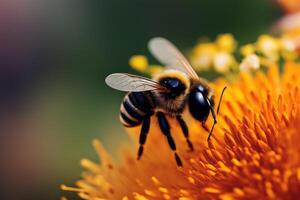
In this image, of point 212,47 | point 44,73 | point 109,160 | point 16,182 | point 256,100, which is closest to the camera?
point 256,100

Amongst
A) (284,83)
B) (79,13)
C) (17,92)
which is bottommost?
(284,83)

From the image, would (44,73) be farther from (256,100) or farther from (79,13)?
(256,100)

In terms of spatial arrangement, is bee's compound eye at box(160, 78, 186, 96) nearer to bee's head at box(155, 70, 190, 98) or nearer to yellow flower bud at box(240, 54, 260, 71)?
bee's head at box(155, 70, 190, 98)

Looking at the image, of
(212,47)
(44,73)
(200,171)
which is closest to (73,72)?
(44,73)

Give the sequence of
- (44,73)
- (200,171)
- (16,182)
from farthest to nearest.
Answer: (44,73) → (16,182) → (200,171)

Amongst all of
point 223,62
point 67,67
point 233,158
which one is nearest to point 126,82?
point 233,158

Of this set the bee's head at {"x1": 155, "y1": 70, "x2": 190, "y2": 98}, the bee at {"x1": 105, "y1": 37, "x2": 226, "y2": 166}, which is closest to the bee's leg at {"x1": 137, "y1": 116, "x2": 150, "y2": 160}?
the bee at {"x1": 105, "y1": 37, "x2": 226, "y2": 166}

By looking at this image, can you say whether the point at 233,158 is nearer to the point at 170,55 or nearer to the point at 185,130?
the point at 185,130

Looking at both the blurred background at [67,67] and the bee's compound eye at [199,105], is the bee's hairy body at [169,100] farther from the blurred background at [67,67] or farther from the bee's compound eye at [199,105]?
the blurred background at [67,67]
